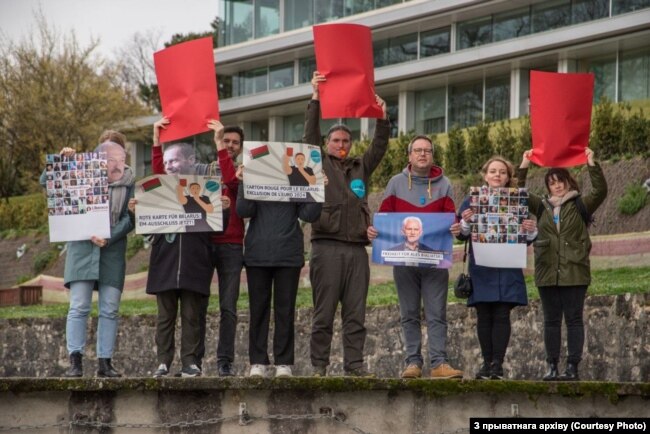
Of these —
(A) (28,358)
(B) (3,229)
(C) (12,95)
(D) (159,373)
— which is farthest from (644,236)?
(C) (12,95)

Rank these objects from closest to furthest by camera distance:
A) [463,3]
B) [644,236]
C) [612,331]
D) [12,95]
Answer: [612,331], [644,236], [463,3], [12,95]

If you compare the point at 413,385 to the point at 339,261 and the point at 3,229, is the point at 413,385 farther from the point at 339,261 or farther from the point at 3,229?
the point at 3,229

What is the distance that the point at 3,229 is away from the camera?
159 ft

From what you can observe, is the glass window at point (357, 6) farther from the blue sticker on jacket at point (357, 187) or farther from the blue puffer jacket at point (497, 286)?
the blue puffer jacket at point (497, 286)

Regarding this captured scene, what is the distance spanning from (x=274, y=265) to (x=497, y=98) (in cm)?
3219

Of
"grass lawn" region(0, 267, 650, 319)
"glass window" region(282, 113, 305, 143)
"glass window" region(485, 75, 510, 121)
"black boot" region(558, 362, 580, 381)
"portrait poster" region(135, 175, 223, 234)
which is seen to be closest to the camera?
"black boot" region(558, 362, 580, 381)

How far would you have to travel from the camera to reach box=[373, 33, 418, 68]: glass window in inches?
1885

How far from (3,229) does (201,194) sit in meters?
36.0

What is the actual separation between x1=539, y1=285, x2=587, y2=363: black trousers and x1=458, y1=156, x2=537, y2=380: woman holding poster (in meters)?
0.44

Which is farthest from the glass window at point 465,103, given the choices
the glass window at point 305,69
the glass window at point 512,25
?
the glass window at point 305,69

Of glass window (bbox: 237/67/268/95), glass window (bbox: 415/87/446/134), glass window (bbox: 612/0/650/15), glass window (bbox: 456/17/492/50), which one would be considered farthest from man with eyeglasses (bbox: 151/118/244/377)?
glass window (bbox: 237/67/268/95)

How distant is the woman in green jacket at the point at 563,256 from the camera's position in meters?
13.5

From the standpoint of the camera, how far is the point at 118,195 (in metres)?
13.8

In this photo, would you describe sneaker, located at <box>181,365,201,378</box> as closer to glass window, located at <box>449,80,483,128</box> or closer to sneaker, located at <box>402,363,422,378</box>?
sneaker, located at <box>402,363,422,378</box>
